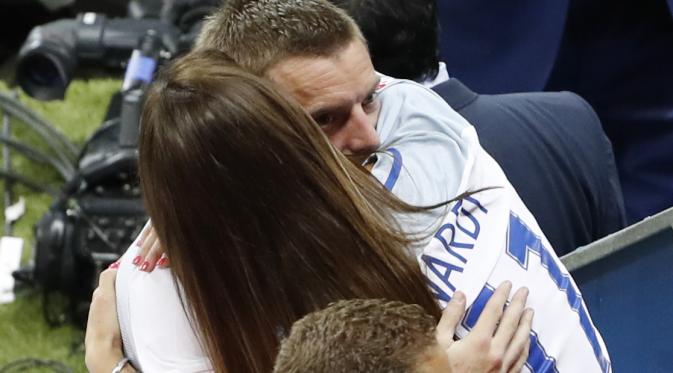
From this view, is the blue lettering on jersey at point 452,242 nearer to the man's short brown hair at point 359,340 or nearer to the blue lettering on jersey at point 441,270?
the blue lettering on jersey at point 441,270

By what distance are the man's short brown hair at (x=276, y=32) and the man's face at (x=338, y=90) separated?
11mm

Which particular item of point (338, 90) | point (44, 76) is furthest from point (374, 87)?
point (44, 76)

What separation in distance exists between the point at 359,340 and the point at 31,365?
218 cm

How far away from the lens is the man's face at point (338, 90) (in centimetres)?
118

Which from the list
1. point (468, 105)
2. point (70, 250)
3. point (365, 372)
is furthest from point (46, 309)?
point (365, 372)

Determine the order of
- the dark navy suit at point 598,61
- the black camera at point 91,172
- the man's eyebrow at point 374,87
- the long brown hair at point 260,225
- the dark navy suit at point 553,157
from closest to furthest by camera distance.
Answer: the long brown hair at point 260,225
the man's eyebrow at point 374,87
the dark navy suit at point 553,157
the dark navy suit at point 598,61
the black camera at point 91,172

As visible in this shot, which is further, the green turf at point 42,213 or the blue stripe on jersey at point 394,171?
the green turf at point 42,213

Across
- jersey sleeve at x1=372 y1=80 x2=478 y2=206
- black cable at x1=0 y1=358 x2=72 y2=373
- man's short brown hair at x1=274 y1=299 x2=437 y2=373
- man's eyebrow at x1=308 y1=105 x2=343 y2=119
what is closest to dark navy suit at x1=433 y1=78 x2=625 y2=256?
jersey sleeve at x1=372 y1=80 x2=478 y2=206

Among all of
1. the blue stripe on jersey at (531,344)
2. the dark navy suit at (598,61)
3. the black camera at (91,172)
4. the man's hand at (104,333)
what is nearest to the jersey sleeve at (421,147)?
the blue stripe on jersey at (531,344)

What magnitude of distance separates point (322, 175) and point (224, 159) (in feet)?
0.29

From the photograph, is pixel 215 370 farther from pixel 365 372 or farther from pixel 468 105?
pixel 468 105

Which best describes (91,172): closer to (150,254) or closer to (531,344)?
(150,254)

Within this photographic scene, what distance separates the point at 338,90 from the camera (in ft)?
3.90

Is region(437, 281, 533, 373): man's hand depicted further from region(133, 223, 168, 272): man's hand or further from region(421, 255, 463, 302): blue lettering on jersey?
region(133, 223, 168, 272): man's hand
